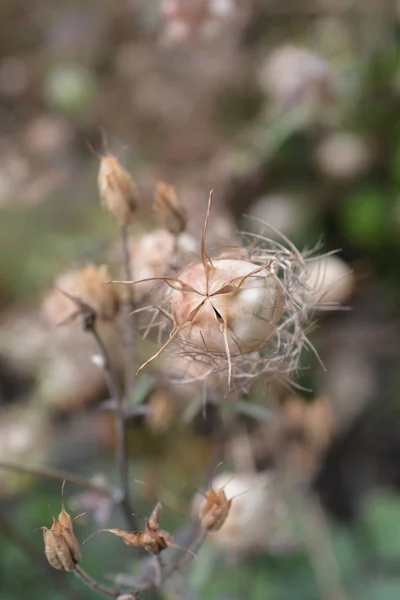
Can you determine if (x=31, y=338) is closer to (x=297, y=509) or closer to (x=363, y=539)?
(x=297, y=509)

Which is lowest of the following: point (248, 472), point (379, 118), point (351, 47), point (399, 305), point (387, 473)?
point (387, 473)

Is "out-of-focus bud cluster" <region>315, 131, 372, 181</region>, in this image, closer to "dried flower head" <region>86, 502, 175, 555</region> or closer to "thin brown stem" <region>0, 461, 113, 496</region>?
"thin brown stem" <region>0, 461, 113, 496</region>

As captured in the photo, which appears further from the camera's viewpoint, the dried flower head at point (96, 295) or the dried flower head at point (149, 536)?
the dried flower head at point (96, 295)

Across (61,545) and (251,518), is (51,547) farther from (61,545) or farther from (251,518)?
(251,518)

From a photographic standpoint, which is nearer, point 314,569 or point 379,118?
point 314,569

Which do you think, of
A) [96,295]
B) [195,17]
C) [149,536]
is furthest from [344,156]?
[149,536]

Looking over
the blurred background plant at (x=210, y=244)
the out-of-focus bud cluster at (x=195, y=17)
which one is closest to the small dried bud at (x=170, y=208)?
the blurred background plant at (x=210, y=244)

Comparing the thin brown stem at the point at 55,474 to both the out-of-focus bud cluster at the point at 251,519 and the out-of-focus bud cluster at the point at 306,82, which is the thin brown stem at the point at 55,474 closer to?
the out-of-focus bud cluster at the point at 251,519

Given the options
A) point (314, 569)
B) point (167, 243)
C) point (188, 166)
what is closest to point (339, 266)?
point (167, 243)
